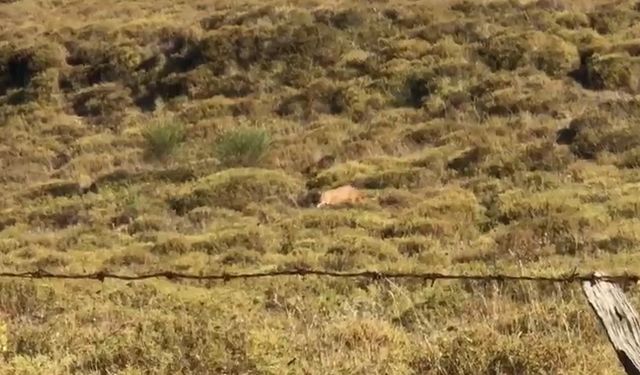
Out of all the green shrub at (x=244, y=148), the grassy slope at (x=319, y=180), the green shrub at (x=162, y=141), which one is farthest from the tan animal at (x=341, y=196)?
the green shrub at (x=162, y=141)

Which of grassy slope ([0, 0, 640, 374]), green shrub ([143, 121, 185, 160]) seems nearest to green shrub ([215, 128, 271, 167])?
grassy slope ([0, 0, 640, 374])

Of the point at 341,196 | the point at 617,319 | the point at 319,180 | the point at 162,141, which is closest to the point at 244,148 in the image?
the point at 162,141

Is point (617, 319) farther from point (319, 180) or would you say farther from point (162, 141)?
point (162, 141)

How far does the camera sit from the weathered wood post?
12.2ft

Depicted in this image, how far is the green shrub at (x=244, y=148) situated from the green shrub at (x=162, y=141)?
4.38 feet

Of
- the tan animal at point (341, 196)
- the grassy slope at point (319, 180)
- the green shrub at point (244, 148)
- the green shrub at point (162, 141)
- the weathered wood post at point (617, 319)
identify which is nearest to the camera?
the weathered wood post at point (617, 319)

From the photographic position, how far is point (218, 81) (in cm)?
2697

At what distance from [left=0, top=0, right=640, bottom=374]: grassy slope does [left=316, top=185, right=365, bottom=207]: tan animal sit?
0.87ft

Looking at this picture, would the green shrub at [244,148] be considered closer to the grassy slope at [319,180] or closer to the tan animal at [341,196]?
the grassy slope at [319,180]

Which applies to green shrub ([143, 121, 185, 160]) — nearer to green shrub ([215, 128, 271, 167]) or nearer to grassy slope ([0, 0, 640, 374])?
grassy slope ([0, 0, 640, 374])

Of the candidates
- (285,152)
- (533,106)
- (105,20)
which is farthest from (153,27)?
(533,106)

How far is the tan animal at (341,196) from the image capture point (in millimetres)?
16969

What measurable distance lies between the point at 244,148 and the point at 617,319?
17.1 meters

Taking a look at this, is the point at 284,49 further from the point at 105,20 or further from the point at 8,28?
the point at 8,28
